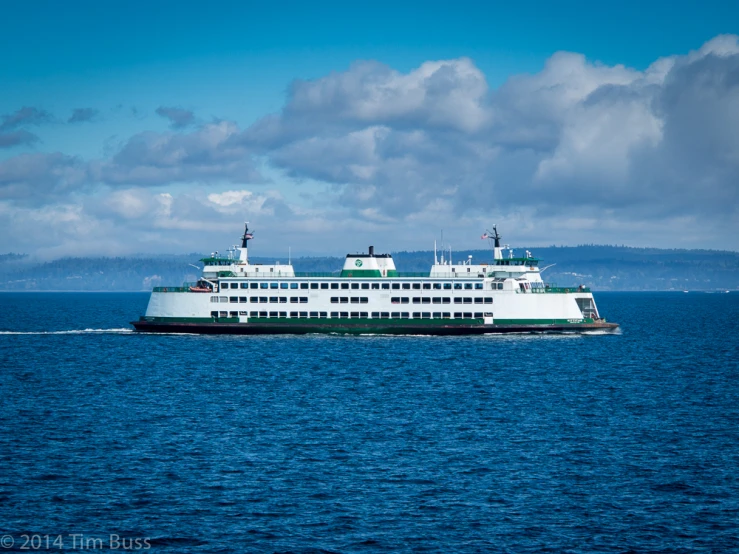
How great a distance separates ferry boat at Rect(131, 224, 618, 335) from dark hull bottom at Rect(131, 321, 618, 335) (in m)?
0.10

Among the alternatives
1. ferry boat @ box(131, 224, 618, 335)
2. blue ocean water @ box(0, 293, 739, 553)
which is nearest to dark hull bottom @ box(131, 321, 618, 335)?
ferry boat @ box(131, 224, 618, 335)

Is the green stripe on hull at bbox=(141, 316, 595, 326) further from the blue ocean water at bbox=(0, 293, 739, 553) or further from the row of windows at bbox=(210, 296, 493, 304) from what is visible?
the blue ocean water at bbox=(0, 293, 739, 553)

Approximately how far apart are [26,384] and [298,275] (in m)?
37.7

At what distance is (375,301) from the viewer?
89500mm

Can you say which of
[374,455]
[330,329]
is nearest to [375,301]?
[330,329]

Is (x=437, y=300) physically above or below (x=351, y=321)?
above

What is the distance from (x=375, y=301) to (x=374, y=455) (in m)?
52.4

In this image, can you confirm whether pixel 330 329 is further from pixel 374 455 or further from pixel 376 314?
pixel 374 455

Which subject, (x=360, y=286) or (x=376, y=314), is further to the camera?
(x=360, y=286)

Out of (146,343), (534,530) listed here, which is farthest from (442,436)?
(146,343)

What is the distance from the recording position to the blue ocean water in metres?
27.8

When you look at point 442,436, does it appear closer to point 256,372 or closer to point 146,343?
point 256,372

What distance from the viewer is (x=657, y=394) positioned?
55.1 meters

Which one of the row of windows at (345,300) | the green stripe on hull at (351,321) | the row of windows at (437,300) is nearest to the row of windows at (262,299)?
the row of windows at (345,300)
